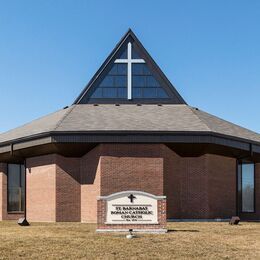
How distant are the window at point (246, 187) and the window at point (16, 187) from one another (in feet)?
51.4

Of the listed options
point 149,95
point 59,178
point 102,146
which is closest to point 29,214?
point 59,178

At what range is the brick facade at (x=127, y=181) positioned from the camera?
102 ft

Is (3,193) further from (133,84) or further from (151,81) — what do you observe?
(151,81)

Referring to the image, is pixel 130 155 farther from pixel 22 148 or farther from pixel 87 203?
pixel 22 148

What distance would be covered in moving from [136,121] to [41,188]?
7.54 m

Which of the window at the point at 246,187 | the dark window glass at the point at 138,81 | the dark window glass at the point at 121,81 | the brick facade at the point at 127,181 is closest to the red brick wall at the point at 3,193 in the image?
the brick facade at the point at 127,181

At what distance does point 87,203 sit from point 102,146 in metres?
3.91

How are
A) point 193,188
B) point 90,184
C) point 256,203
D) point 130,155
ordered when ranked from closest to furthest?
point 130,155
point 90,184
point 193,188
point 256,203

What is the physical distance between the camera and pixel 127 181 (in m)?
30.9

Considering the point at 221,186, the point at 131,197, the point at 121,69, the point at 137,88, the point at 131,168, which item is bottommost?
the point at 221,186

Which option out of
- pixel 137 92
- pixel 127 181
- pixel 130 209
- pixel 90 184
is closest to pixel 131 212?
pixel 130 209

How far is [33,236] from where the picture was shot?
65.8 ft

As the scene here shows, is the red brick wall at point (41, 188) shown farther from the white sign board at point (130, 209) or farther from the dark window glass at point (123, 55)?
the white sign board at point (130, 209)

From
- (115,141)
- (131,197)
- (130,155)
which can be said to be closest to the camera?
(131,197)
